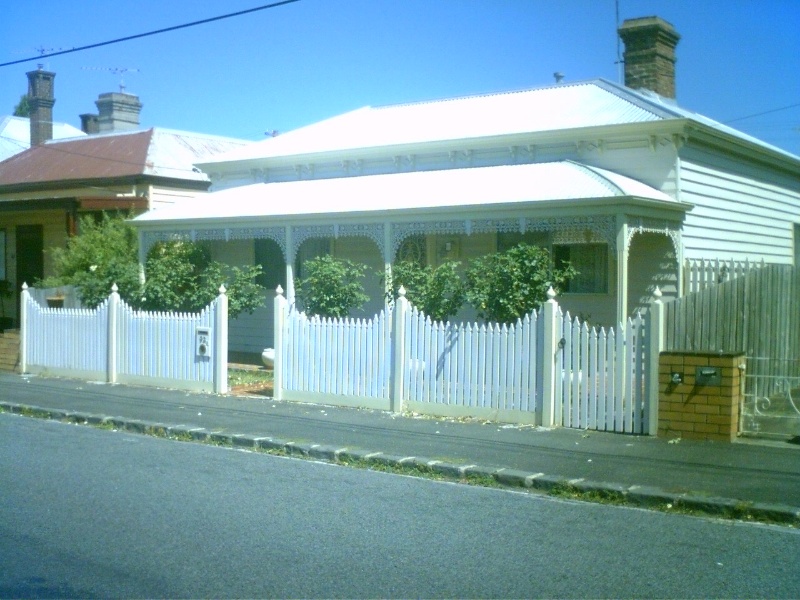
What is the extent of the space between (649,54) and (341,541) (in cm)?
1551

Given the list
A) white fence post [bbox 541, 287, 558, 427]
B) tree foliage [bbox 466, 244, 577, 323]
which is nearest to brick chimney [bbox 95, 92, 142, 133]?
tree foliage [bbox 466, 244, 577, 323]

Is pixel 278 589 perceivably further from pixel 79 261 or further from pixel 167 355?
pixel 79 261

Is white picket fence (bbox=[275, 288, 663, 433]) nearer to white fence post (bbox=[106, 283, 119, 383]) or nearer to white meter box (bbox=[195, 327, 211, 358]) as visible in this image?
white meter box (bbox=[195, 327, 211, 358])

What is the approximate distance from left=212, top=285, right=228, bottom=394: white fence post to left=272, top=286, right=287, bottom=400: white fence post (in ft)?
3.07

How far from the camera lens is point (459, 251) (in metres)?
17.8

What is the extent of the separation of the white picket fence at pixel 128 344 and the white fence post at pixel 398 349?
9.92 feet

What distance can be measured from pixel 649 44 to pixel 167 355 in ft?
38.3

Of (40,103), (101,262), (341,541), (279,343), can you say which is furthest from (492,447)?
(40,103)

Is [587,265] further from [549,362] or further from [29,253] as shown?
[29,253]

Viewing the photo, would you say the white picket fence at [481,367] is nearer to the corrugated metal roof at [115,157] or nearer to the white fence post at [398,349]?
the white fence post at [398,349]

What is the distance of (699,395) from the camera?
9.81 m

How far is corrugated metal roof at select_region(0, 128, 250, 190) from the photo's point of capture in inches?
1021

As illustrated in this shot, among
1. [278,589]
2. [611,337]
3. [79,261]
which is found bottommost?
[278,589]

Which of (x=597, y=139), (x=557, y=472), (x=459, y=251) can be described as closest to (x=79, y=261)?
(x=459, y=251)
